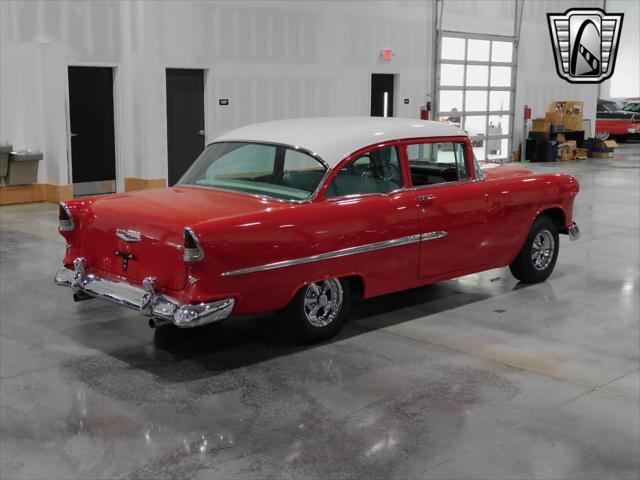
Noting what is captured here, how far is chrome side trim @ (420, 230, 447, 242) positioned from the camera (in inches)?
244

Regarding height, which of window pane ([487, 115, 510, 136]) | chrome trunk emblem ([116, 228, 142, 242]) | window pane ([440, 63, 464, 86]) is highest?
window pane ([440, 63, 464, 86])

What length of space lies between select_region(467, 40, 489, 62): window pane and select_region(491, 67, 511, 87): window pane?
55cm

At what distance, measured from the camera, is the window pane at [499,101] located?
69.5ft

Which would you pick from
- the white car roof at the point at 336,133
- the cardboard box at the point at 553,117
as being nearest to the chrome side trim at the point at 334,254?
the white car roof at the point at 336,133

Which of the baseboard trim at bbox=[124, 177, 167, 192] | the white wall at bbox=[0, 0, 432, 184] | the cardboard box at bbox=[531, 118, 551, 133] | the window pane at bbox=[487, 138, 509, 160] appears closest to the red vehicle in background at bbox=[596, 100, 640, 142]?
the cardboard box at bbox=[531, 118, 551, 133]

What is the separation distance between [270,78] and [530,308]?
9.59 metres

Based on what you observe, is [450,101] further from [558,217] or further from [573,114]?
[558,217]

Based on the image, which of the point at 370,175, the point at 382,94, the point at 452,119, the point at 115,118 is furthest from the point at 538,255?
the point at 452,119

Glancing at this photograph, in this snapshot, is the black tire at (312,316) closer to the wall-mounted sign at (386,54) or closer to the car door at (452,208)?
the car door at (452,208)

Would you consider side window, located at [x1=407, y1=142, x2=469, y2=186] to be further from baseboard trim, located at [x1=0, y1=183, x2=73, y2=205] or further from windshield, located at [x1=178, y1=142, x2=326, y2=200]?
baseboard trim, located at [x1=0, y1=183, x2=73, y2=205]

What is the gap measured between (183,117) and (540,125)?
11.5m

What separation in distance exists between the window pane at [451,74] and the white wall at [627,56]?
62.5 ft

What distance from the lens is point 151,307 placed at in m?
5.05

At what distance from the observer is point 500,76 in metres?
21.3
